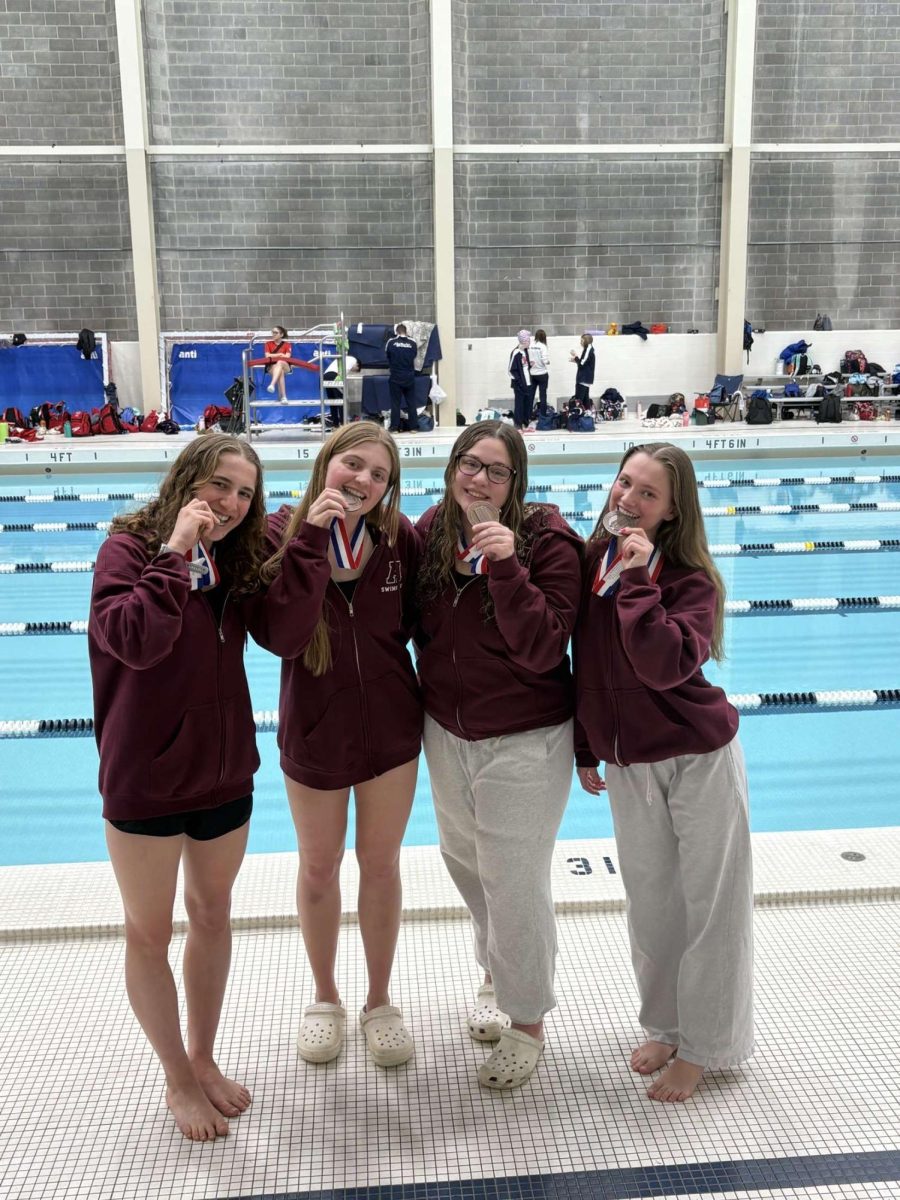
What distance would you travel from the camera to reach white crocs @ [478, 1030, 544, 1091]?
2.15 meters

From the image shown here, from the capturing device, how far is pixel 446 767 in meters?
2.21

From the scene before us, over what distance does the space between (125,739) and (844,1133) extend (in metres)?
1.60

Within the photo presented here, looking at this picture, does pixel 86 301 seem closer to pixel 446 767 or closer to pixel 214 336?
pixel 214 336

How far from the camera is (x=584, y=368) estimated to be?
50.9ft

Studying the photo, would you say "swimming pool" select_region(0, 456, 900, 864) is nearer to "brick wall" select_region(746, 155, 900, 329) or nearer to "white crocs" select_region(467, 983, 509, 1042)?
"white crocs" select_region(467, 983, 509, 1042)

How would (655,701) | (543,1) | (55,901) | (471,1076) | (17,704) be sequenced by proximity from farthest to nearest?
(543,1) < (17,704) < (55,901) < (471,1076) < (655,701)

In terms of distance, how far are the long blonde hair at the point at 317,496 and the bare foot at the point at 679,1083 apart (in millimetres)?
1124

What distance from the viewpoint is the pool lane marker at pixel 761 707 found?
15.2ft

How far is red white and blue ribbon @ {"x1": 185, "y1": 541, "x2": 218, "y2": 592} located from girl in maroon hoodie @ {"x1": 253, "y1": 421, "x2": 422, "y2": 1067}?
133 millimetres

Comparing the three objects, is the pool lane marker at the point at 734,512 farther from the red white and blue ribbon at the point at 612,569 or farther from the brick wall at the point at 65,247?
the brick wall at the point at 65,247

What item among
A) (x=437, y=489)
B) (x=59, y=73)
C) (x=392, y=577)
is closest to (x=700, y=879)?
(x=392, y=577)

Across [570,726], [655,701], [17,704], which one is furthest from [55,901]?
[17,704]

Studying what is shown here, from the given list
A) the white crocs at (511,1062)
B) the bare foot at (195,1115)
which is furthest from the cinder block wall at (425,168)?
the bare foot at (195,1115)

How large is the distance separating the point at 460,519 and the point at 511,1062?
3.84 ft
